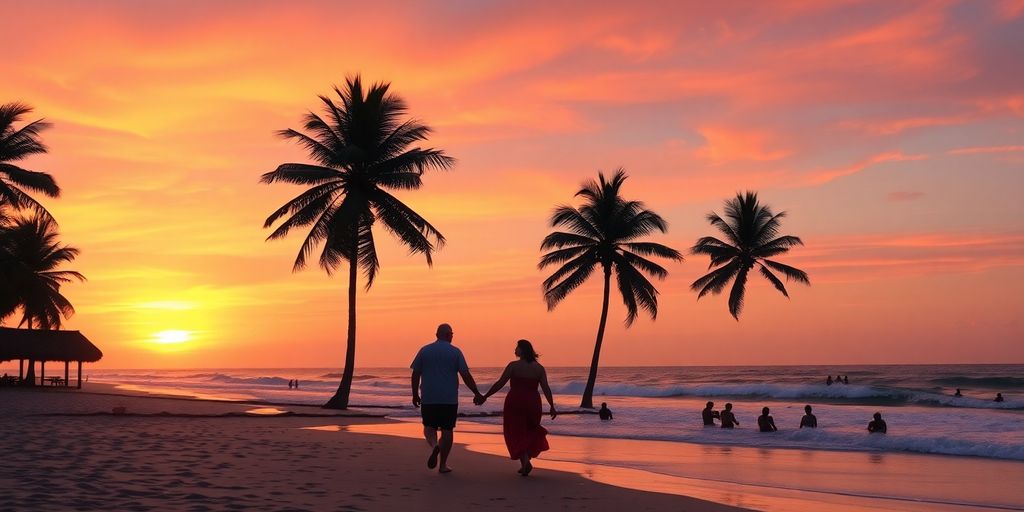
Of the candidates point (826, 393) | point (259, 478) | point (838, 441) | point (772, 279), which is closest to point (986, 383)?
point (826, 393)

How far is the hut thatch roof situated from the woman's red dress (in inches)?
1652

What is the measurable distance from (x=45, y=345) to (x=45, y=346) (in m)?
0.06

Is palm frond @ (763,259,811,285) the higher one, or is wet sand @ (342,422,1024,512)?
palm frond @ (763,259,811,285)

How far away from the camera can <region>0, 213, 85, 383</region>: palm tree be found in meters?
47.5

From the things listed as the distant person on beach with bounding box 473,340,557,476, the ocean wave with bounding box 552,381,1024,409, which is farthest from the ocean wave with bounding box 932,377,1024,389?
the distant person on beach with bounding box 473,340,557,476

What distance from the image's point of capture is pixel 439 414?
11547mm

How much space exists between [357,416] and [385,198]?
8.80 meters

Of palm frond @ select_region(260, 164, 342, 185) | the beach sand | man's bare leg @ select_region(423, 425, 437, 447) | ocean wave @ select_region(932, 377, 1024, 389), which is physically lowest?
ocean wave @ select_region(932, 377, 1024, 389)

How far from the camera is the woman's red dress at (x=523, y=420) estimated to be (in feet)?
38.9

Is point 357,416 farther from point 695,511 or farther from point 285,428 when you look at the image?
point 695,511

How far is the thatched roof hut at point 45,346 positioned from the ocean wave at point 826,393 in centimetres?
3964

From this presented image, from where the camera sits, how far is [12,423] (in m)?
17.9

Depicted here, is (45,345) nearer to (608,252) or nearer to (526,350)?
(608,252)

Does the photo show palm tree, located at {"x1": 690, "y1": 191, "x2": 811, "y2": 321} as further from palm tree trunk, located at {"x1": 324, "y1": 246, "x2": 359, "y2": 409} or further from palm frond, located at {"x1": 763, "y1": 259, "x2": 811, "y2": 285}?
palm tree trunk, located at {"x1": 324, "y1": 246, "x2": 359, "y2": 409}
